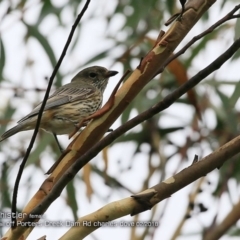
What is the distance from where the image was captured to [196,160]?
2.25 meters

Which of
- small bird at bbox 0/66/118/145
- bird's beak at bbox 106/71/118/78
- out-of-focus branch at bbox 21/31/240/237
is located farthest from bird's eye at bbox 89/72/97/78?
out-of-focus branch at bbox 21/31/240/237

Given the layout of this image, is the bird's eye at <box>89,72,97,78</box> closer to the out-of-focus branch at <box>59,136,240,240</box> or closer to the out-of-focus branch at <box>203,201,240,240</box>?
the out-of-focus branch at <box>203,201,240,240</box>

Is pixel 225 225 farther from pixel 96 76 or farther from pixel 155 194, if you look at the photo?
pixel 96 76

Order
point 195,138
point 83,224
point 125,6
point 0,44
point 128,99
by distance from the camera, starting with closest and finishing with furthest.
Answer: point 83,224 < point 128,99 < point 0,44 < point 195,138 < point 125,6

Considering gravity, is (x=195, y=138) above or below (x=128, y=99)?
above

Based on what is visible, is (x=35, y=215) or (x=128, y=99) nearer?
(x=35, y=215)

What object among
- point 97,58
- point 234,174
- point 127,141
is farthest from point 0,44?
point 234,174

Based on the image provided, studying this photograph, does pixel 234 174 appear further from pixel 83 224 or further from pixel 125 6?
pixel 83 224

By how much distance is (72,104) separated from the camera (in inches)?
187

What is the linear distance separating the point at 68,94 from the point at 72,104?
14 centimetres

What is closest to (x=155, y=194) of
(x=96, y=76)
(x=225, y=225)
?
(x=225, y=225)

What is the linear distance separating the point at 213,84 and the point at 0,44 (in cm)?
158

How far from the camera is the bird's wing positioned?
4621 millimetres

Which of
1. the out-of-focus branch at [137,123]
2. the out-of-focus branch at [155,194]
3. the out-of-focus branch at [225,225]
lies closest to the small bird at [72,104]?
the out-of-focus branch at [225,225]
